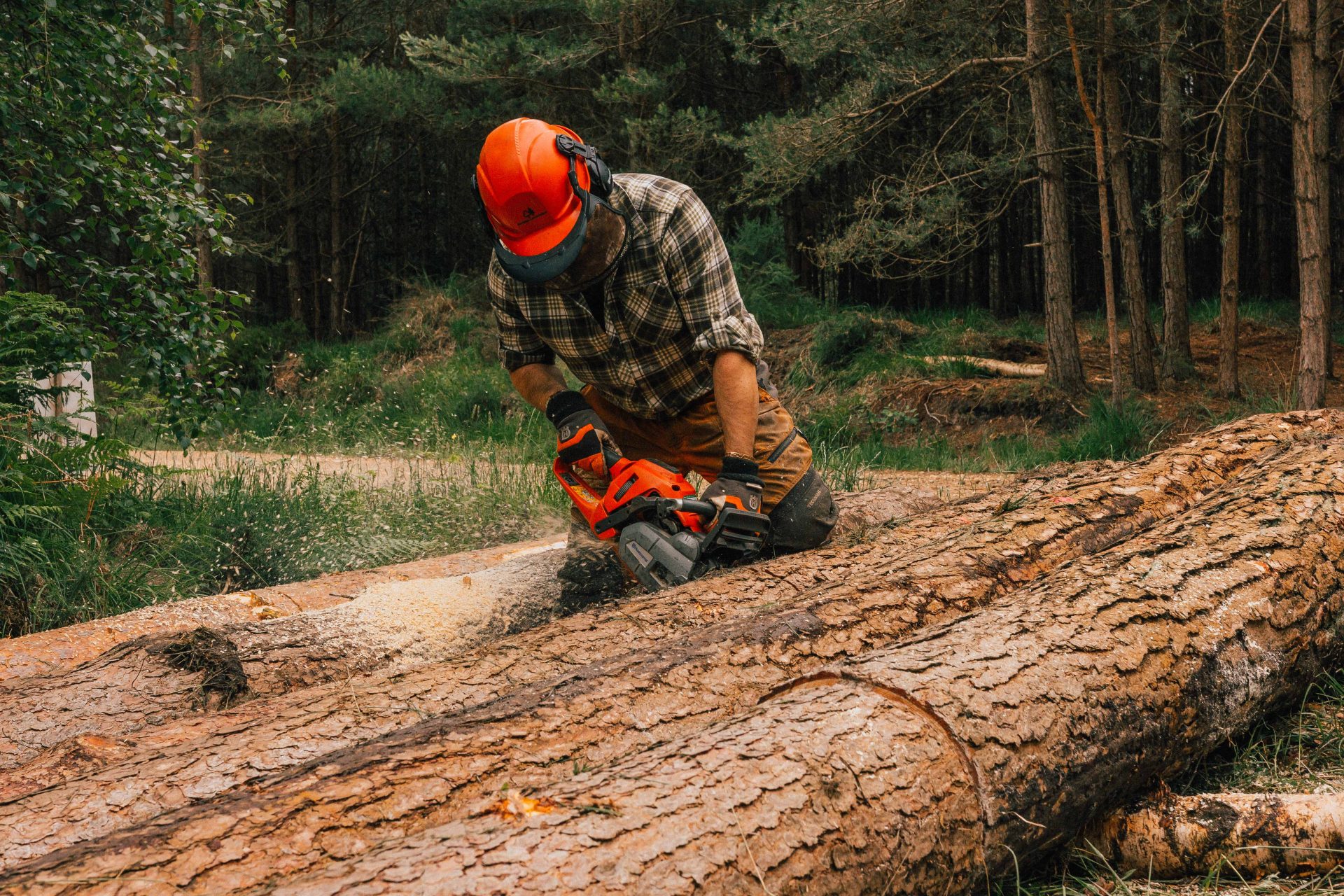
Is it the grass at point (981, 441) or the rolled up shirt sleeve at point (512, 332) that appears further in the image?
the grass at point (981, 441)

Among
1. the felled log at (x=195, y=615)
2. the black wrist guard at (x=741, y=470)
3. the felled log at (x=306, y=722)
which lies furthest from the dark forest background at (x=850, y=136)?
the black wrist guard at (x=741, y=470)

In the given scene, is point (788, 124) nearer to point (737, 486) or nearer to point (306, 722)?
point (737, 486)

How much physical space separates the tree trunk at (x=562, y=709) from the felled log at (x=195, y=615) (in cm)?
108

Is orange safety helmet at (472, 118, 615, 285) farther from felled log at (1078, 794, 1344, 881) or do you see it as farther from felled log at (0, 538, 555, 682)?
felled log at (1078, 794, 1344, 881)

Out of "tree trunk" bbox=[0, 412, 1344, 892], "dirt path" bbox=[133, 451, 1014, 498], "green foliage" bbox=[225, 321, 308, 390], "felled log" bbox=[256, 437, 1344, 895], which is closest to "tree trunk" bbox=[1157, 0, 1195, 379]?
"dirt path" bbox=[133, 451, 1014, 498]

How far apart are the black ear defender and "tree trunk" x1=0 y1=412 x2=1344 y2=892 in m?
1.32

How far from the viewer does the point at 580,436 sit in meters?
3.45

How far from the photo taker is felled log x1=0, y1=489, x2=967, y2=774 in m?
2.71

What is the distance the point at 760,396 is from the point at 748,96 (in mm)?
14859

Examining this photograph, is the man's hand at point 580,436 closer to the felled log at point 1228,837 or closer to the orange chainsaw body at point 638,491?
the orange chainsaw body at point 638,491

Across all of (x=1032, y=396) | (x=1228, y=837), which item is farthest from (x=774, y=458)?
(x=1032, y=396)

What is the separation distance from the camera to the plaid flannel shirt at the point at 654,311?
11.4ft

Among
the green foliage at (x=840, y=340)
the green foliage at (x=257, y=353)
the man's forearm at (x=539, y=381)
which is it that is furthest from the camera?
the green foliage at (x=257, y=353)

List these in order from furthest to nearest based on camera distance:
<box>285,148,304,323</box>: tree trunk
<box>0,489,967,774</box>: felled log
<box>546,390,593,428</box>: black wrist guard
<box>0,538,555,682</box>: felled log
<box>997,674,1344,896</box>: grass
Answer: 1. <box>285,148,304,323</box>: tree trunk
2. <box>546,390,593,428</box>: black wrist guard
3. <box>0,538,555,682</box>: felled log
4. <box>0,489,967,774</box>: felled log
5. <box>997,674,1344,896</box>: grass
